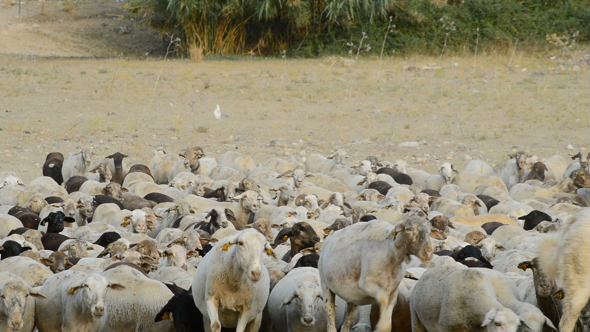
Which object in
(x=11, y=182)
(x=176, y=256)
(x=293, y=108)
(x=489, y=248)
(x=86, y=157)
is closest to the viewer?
(x=176, y=256)

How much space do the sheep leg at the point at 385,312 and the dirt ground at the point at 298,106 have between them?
1056 cm

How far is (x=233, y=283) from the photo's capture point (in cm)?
684

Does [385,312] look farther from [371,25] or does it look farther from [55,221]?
[371,25]

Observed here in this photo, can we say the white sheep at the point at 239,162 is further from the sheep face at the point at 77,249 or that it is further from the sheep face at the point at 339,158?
the sheep face at the point at 77,249

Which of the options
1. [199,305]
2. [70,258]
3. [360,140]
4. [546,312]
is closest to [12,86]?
[360,140]

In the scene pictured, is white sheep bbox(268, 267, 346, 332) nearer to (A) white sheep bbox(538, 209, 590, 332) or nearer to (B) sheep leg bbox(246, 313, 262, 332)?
(B) sheep leg bbox(246, 313, 262, 332)

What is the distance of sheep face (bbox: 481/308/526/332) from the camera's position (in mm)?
5854

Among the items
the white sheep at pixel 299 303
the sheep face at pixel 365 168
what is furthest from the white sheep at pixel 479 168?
the white sheep at pixel 299 303

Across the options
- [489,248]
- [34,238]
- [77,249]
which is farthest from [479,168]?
[34,238]

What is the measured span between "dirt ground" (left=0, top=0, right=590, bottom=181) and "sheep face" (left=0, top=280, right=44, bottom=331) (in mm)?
8778

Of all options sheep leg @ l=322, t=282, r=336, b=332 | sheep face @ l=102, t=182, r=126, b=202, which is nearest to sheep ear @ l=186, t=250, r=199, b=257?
sheep leg @ l=322, t=282, r=336, b=332

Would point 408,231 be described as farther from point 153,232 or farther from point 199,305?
point 153,232

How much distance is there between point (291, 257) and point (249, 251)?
2.57 meters

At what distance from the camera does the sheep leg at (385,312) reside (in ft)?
21.2
